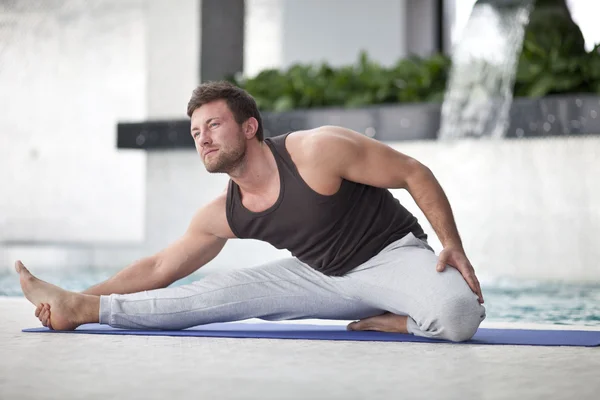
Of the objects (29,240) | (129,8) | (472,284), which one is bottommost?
(29,240)

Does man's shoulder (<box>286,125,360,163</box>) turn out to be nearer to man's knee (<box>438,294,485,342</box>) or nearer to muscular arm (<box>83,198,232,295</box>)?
muscular arm (<box>83,198,232,295</box>)

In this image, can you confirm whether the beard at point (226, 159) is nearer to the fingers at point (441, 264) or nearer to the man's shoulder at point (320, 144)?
the man's shoulder at point (320, 144)

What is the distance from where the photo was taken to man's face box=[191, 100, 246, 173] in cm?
241

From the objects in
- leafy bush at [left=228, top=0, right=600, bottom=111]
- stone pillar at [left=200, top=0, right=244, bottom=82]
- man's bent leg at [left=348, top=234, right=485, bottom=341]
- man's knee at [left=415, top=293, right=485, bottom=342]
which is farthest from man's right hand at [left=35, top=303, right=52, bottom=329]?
stone pillar at [left=200, top=0, right=244, bottom=82]

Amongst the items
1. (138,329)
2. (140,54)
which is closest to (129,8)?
(140,54)

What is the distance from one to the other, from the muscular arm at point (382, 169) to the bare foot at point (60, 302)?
28.4 inches

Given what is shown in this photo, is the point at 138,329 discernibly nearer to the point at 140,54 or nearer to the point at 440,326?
the point at 440,326

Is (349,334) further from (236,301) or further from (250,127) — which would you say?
(250,127)

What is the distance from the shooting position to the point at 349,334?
251cm

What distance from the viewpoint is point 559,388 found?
1.61 meters

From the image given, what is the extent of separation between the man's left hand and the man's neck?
0.47 metres

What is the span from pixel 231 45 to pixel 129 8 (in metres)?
2.52

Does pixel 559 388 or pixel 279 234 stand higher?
pixel 279 234

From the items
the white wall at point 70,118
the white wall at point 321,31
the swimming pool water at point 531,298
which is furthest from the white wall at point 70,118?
the swimming pool water at point 531,298
